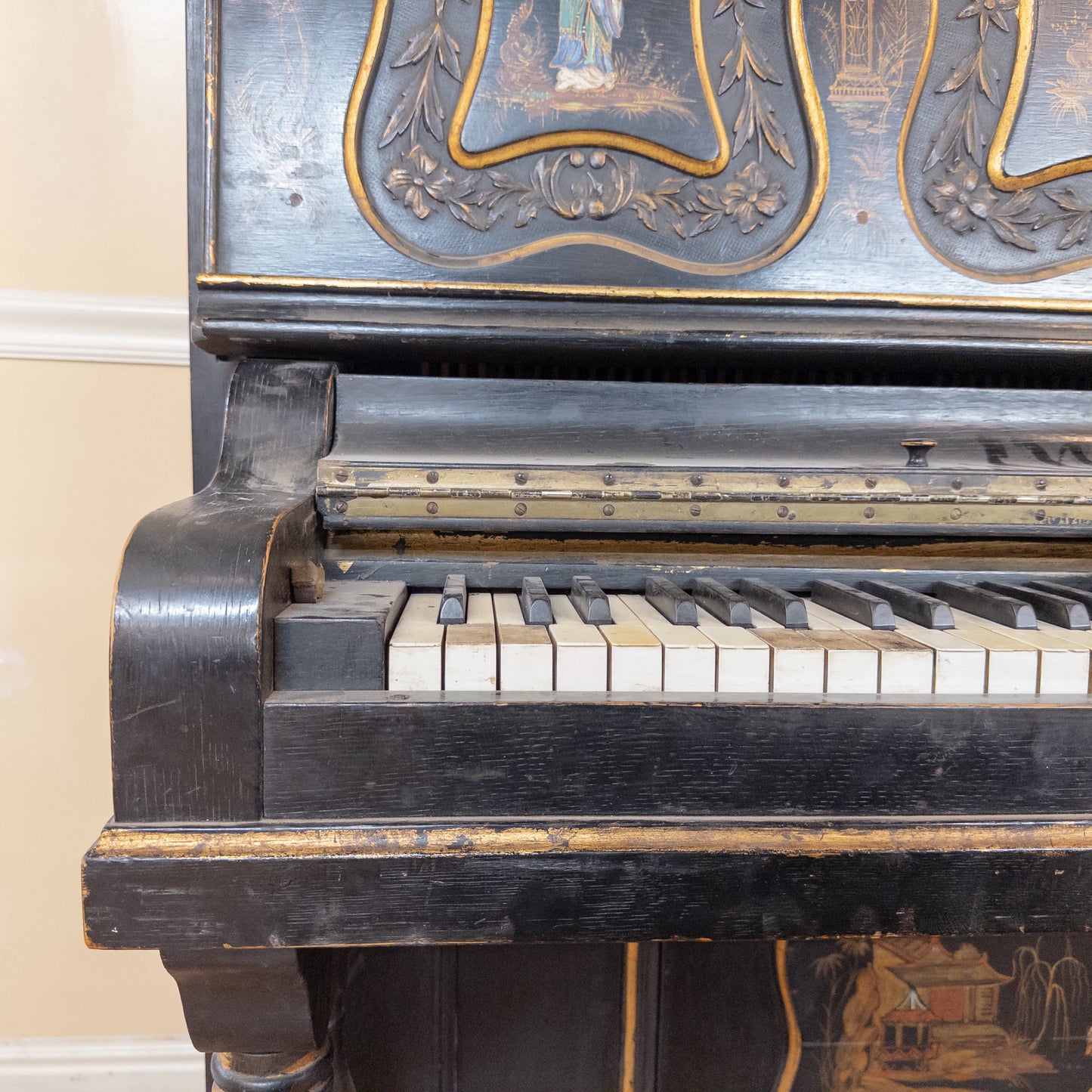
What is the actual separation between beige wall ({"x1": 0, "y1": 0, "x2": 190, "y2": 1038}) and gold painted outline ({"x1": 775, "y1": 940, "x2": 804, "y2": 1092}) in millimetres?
1152

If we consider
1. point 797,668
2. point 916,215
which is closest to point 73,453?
point 797,668

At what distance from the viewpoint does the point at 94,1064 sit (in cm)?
144

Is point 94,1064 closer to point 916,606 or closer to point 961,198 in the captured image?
point 916,606

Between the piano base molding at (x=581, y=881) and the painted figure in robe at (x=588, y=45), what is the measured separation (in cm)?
89

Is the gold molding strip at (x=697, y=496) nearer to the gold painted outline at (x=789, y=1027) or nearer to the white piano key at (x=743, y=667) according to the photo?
the white piano key at (x=743, y=667)

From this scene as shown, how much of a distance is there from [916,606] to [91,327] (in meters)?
1.39

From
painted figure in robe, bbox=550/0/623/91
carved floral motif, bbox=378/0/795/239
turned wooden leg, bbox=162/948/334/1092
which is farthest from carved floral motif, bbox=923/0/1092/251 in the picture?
turned wooden leg, bbox=162/948/334/1092

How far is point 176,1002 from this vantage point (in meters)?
1.47

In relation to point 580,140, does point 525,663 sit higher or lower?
lower

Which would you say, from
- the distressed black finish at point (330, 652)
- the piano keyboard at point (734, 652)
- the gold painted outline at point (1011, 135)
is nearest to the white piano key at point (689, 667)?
the piano keyboard at point (734, 652)

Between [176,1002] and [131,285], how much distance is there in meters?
1.38

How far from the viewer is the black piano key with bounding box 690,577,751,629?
718 mm

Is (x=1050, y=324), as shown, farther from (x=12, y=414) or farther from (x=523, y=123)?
(x=12, y=414)

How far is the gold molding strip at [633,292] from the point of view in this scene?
2.92 ft
